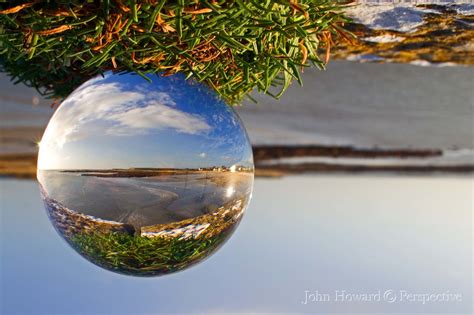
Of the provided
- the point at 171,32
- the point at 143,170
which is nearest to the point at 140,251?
the point at 143,170

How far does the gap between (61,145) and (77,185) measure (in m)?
0.04

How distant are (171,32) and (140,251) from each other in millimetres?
193

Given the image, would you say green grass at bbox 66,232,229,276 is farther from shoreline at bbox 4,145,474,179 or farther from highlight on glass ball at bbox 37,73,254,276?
shoreline at bbox 4,145,474,179

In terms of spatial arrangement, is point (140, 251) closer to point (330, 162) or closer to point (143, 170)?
point (143, 170)

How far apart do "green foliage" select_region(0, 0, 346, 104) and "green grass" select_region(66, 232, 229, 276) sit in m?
0.14

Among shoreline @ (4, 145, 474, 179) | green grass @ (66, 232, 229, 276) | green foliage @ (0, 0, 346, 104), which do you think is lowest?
green grass @ (66, 232, 229, 276)

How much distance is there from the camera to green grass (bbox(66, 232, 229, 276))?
1.50ft

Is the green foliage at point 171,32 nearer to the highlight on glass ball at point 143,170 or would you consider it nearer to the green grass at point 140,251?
the highlight on glass ball at point 143,170

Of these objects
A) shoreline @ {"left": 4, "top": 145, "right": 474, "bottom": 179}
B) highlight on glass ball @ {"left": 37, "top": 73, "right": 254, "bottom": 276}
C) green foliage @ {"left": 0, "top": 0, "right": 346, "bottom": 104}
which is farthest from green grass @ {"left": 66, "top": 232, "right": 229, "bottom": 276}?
shoreline @ {"left": 4, "top": 145, "right": 474, "bottom": 179}

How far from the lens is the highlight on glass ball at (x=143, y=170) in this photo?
16.6 inches

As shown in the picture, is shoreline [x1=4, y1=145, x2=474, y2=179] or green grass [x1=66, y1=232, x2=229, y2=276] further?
shoreline [x1=4, y1=145, x2=474, y2=179]

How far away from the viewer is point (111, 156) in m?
0.42

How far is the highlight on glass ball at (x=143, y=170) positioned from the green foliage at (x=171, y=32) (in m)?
0.03

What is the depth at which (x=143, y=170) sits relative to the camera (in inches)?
16.5
